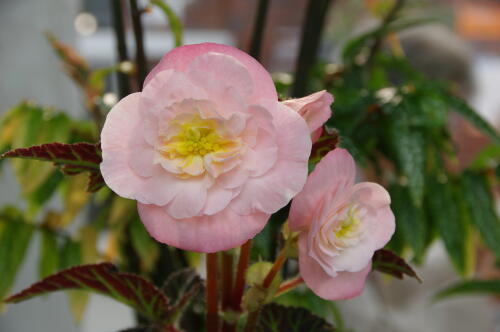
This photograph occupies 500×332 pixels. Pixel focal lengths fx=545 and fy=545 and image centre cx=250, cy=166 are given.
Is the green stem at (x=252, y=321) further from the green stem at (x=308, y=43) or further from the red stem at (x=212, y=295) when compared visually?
the green stem at (x=308, y=43)

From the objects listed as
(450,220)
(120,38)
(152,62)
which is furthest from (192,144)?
(152,62)

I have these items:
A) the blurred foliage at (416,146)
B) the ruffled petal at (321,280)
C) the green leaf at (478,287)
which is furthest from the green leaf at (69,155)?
the green leaf at (478,287)

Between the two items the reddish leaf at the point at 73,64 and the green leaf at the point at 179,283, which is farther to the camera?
the reddish leaf at the point at 73,64

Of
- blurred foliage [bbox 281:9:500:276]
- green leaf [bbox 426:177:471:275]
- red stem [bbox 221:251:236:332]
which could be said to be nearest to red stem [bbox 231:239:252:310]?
red stem [bbox 221:251:236:332]

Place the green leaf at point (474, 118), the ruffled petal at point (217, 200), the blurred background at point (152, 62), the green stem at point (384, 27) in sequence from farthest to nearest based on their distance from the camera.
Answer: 1. the blurred background at point (152, 62)
2. the green stem at point (384, 27)
3. the green leaf at point (474, 118)
4. the ruffled petal at point (217, 200)

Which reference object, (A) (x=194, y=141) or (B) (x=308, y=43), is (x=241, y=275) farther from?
(B) (x=308, y=43)

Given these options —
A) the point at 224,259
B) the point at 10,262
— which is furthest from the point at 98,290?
the point at 10,262

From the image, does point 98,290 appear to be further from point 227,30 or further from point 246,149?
point 227,30
